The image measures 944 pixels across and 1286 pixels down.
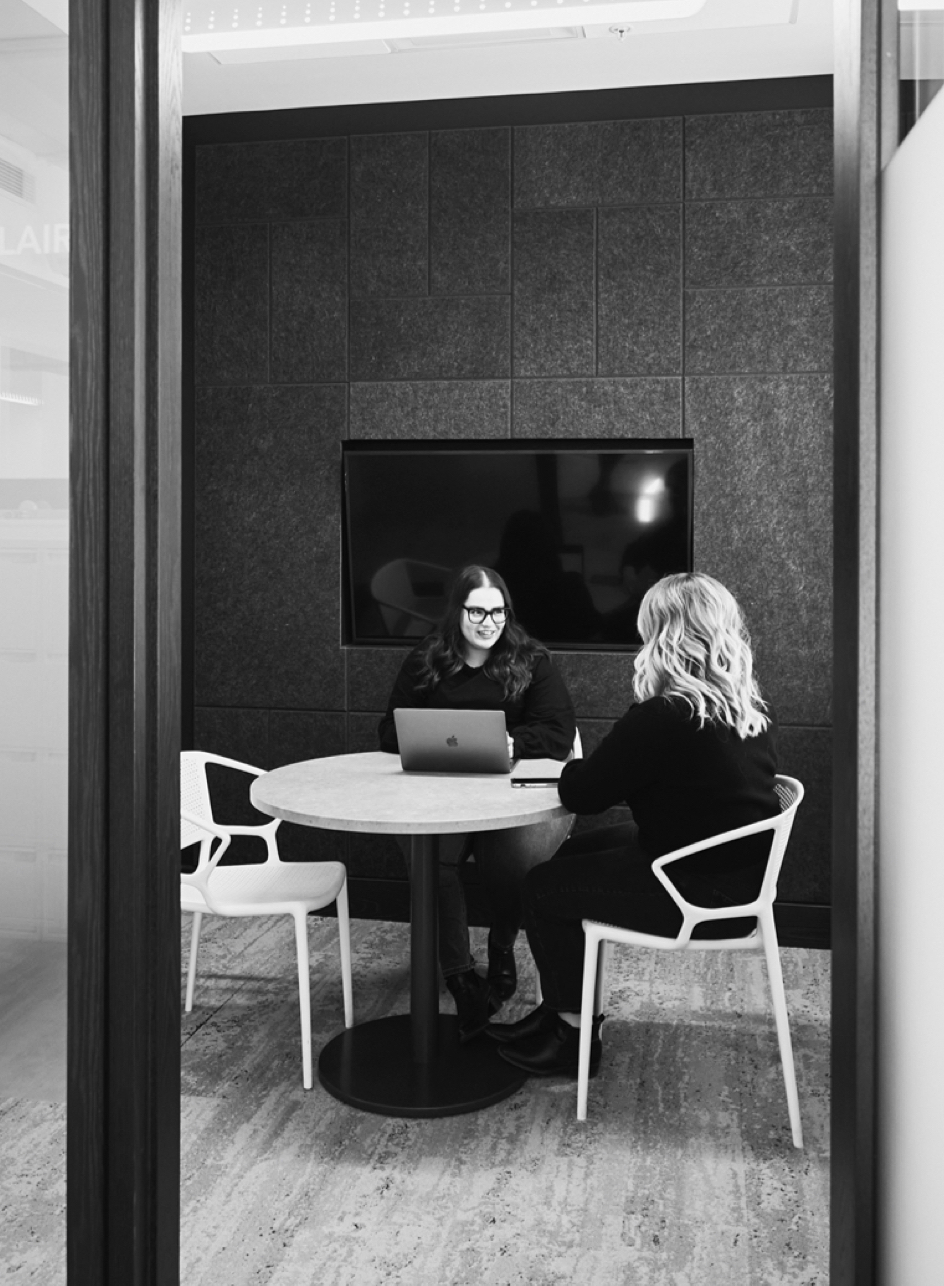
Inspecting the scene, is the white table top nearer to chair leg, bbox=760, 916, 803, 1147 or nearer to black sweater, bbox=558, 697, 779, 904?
black sweater, bbox=558, 697, 779, 904

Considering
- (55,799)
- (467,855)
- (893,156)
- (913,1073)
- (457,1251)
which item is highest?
(893,156)

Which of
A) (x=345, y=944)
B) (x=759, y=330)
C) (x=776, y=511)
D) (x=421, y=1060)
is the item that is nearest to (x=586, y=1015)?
(x=421, y=1060)

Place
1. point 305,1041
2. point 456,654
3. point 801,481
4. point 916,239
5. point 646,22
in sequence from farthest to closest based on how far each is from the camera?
point 801,481
point 456,654
point 646,22
point 305,1041
point 916,239

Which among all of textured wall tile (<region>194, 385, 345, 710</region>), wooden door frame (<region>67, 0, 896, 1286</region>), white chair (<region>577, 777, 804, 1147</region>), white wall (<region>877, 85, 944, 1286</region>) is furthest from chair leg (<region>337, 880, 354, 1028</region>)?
white wall (<region>877, 85, 944, 1286</region>)

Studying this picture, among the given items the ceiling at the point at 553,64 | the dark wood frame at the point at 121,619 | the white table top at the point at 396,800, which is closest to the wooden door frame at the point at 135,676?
the dark wood frame at the point at 121,619

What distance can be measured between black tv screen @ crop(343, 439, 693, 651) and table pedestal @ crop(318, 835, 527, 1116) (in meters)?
1.47

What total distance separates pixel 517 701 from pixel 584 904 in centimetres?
103

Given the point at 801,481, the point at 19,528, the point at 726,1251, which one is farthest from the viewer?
the point at 801,481

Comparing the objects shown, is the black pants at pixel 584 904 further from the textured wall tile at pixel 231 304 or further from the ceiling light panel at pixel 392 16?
the textured wall tile at pixel 231 304

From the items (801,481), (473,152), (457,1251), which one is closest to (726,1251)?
(457,1251)

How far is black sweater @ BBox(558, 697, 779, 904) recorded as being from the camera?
273 cm

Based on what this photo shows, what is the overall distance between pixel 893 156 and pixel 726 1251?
194 cm

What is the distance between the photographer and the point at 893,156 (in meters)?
1.25

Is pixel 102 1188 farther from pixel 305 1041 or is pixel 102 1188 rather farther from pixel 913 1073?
pixel 305 1041
